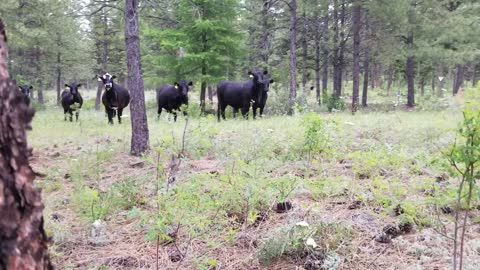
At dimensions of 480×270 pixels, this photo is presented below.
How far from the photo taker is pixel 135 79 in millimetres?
7426

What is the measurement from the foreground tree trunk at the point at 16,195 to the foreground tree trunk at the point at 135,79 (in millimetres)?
6049

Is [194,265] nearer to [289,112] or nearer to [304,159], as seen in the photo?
[304,159]

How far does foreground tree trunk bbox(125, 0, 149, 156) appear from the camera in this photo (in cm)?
723

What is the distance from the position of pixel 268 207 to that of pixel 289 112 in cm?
1329

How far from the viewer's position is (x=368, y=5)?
17.5m

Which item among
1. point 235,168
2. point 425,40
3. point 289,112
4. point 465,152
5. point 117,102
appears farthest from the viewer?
point 425,40

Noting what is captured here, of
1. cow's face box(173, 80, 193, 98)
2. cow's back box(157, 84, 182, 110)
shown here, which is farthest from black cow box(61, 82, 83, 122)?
cow's face box(173, 80, 193, 98)

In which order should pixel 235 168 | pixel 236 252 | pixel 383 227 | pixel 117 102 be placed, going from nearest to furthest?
pixel 236 252 < pixel 383 227 < pixel 235 168 < pixel 117 102

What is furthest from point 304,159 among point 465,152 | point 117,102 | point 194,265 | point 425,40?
point 425,40

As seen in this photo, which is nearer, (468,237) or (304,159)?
(468,237)

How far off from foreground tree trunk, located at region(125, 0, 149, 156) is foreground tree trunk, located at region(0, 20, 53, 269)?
6.05m

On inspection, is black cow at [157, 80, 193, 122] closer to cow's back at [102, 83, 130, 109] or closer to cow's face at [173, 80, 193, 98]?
cow's face at [173, 80, 193, 98]

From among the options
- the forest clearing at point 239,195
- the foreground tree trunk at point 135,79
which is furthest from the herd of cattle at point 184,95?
the foreground tree trunk at point 135,79

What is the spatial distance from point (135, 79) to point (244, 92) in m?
8.21
